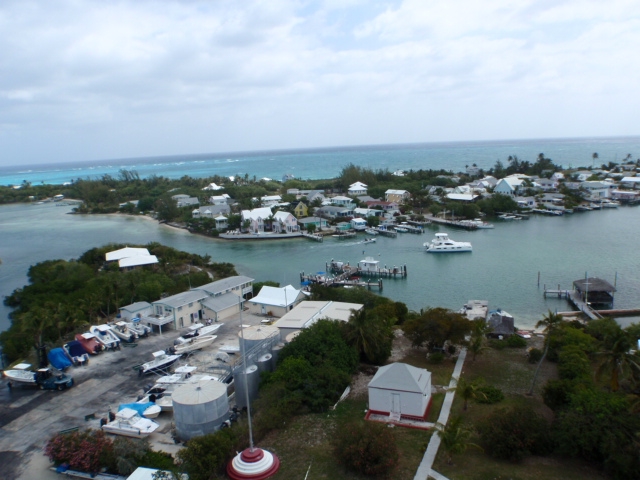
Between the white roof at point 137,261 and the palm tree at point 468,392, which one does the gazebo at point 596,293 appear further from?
the white roof at point 137,261

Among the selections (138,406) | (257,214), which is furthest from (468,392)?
(257,214)

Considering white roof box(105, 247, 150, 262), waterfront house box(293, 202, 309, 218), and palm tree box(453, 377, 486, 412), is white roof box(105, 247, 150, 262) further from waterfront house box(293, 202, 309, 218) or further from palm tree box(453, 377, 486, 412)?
palm tree box(453, 377, 486, 412)

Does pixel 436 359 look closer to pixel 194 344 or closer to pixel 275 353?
→ pixel 275 353

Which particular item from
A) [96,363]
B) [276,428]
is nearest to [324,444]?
[276,428]

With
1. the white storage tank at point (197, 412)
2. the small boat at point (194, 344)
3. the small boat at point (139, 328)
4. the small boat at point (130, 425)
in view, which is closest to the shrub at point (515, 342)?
the white storage tank at point (197, 412)

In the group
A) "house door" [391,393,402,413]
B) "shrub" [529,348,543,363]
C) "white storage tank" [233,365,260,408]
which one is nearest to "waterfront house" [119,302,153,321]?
"white storage tank" [233,365,260,408]

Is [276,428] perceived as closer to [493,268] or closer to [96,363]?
[96,363]
